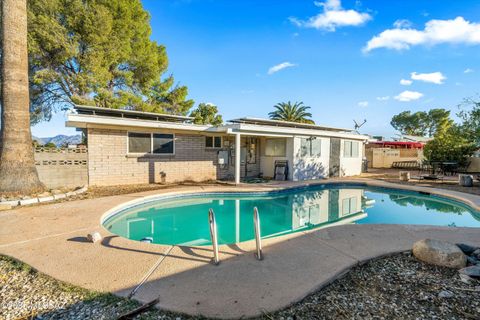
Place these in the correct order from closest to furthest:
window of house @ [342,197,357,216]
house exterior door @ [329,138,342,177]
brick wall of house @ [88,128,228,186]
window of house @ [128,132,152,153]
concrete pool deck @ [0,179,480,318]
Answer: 1. concrete pool deck @ [0,179,480,318]
2. window of house @ [342,197,357,216]
3. brick wall of house @ [88,128,228,186]
4. window of house @ [128,132,152,153]
5. house exterior door @ [329,138,342,177]

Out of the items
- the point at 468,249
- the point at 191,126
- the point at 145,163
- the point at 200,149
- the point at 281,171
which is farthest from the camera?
the point at 281,171

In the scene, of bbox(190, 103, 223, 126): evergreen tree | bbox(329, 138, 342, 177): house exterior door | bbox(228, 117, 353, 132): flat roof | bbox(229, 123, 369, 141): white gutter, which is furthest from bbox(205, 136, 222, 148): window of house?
bbox(190, 103, 223, 126): evergreen tree

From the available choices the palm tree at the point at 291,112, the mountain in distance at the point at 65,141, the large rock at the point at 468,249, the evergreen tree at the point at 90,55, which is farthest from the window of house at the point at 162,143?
the palm tree at the point at 291,112

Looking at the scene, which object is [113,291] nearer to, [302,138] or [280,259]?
[280,259]

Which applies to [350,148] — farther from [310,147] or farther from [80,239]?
[80,239]

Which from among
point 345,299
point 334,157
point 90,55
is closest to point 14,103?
point 90,55

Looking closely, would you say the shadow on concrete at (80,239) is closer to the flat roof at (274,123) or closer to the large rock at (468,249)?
the large rock at (468,249)

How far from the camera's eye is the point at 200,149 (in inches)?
463

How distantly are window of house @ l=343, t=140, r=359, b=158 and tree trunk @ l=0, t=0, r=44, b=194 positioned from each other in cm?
1506

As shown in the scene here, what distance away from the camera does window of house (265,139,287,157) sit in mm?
12624

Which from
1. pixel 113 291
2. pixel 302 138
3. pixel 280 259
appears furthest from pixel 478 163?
pixel 113 291

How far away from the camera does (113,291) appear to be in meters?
2.56

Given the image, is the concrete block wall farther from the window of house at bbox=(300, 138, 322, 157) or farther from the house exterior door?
the house exterior door

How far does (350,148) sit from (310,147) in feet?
12.3
